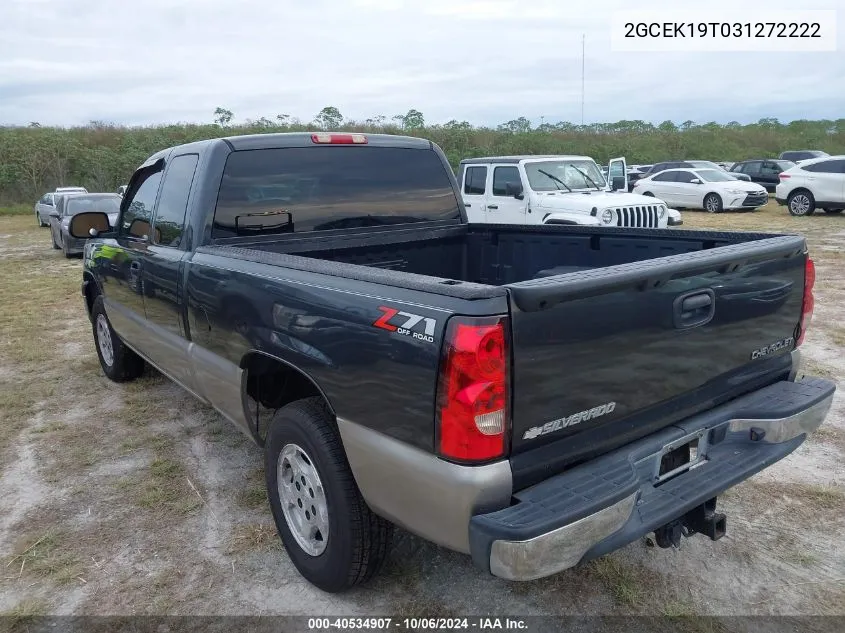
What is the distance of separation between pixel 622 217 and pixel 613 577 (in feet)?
28.1

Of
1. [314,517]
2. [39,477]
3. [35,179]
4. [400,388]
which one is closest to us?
[400,388]

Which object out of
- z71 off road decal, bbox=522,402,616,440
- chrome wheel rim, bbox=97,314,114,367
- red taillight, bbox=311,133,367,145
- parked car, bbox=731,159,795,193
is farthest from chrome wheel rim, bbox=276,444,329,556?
parked car, bbox=731,159,795,193

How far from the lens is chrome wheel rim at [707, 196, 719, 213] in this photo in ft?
65.8

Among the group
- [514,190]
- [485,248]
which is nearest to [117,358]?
[485,248]

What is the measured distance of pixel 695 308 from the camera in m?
2.51

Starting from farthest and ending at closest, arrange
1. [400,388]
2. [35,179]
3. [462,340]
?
[35,179], [400,388], [462,340]

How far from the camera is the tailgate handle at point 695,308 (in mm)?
2463

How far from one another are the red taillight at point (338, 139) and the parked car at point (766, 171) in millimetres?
25523

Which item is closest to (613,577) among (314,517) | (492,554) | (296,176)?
(492,554)

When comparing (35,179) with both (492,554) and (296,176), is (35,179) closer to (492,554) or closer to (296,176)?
(296,176)

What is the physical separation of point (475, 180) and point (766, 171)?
59.9 ft

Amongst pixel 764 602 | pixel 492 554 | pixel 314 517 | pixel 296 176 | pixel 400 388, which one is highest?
pixel 296 176

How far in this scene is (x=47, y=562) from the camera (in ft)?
10.6

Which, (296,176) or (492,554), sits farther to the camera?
(296,176)
